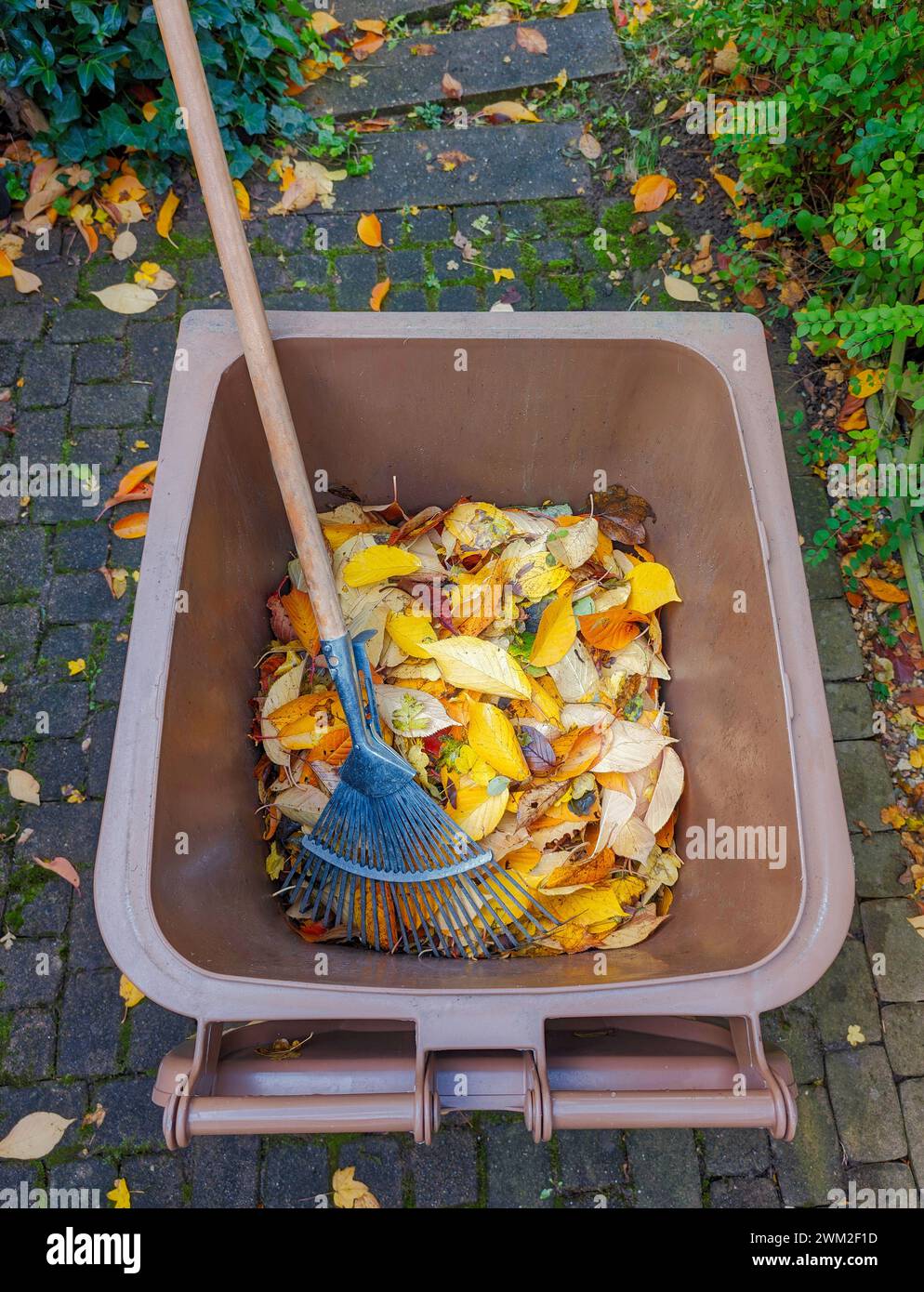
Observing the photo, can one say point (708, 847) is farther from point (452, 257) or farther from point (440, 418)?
point (452, 257)

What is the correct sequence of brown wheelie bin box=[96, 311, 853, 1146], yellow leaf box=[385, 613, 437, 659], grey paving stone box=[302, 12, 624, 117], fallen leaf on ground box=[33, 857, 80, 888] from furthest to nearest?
grey paving stone box=[302, 12, 624, 117] → fallen leaf on ground box=[33, 857, 80, 888] → yellow leaf box=[385, 613, 437, 659] → brown wheelie bin box=[96, 311, 853, 1146]

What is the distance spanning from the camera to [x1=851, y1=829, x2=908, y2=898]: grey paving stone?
6.88ft

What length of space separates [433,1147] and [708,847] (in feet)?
3.17

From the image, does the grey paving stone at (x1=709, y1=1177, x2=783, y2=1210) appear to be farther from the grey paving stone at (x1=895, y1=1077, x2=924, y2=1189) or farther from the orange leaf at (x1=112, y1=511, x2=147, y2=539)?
the orange leaf at (x1=112, y1=511, x2=147, y2=539)

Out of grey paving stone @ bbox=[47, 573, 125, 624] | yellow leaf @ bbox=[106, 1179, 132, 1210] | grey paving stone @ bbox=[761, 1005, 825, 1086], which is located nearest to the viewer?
yellow leaf @ bbox=[106, 1179, 132, 1210]

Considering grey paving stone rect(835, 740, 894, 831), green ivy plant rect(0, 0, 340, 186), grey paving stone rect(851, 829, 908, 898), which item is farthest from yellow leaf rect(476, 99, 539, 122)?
grey paving stone rect(851, 829, 908, 898)

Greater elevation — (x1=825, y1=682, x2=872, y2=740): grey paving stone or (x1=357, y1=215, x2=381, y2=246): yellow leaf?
(x1=357, y1=215, x2=381, y2=246): yellow leaf

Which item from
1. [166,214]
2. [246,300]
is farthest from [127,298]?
[246,300]

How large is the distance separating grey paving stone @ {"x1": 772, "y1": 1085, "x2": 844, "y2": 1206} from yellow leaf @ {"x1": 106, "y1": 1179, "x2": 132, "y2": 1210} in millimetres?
1444

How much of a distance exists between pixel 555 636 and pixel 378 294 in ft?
4.74

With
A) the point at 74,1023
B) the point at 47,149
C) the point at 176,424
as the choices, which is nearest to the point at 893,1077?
the point at 74,1023

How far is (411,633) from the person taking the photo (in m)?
1.74

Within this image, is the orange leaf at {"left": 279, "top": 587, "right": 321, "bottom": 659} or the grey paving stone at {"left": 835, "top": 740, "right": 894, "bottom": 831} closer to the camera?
the orange leaf at {"left": 279, "top": 587, "right": 321, "bottom": 659}

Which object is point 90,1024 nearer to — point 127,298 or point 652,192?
point 127,298
